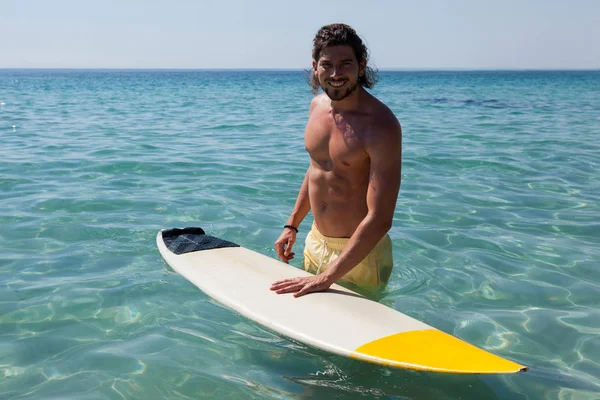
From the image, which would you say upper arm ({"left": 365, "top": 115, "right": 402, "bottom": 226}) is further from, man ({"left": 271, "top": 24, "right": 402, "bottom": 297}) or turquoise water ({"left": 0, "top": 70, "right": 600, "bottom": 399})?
turquoise water ({"left": 0, "top": 70, "right": 600, "bottom": 399})

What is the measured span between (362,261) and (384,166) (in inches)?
24.8

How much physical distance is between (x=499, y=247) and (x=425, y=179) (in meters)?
2.92

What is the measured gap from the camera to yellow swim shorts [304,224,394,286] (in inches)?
129

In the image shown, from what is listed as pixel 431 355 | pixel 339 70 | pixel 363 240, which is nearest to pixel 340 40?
pixel 339 70

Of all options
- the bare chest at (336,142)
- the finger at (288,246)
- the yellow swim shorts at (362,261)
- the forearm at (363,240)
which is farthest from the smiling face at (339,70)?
the finger at (288,246)

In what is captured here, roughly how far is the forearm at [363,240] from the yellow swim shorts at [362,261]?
0.74 feet

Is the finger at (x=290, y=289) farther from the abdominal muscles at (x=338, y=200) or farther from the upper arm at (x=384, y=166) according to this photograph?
the upper arm at (x=384, y=166)

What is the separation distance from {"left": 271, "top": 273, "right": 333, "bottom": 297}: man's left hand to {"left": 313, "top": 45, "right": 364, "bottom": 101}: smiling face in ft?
3.21

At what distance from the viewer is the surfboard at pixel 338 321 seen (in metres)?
2.77

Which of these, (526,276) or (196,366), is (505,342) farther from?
(196,366)

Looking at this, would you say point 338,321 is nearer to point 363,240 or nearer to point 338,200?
point 363,240

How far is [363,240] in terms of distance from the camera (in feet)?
9.84

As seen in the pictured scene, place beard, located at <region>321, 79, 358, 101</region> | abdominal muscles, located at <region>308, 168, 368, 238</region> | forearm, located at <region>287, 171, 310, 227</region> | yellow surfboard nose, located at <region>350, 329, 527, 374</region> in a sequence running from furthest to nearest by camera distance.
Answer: forearm, located at <region>287, 171, 310, 227</region> → abdominal muscles, located at <region>308, 168, 368, 238</region> → beard, located at <region>321, 79, 358, 101</region> → yellow surfboard nose, located at <region>350, 329, 527, 374</region>

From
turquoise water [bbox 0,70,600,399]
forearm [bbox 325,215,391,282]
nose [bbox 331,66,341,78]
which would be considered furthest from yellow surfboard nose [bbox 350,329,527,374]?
nose [bbox 331,66,341,78]
